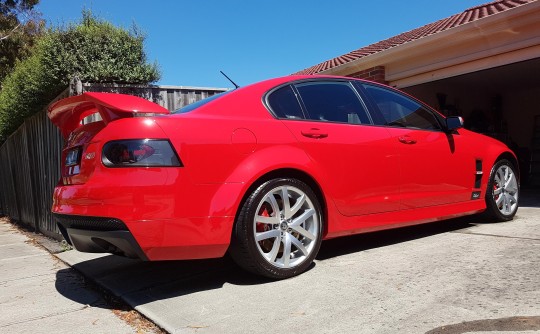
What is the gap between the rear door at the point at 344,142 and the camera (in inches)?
145

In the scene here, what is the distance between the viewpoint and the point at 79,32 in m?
6.38

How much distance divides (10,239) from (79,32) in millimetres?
4300

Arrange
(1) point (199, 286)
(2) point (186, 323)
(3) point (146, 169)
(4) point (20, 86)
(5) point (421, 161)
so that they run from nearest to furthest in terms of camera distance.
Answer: (2) point (186, 323), (3) point (146, 169), (1) point (199, 286), (5) point (421, 161), (4) point (20, 86)

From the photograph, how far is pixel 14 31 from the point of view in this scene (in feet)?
76.0

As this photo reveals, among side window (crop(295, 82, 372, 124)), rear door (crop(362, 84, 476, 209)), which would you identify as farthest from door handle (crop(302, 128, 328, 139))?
rear door (crop(362, 84, 476, 209))

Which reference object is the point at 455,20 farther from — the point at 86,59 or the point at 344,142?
the point at 86,59

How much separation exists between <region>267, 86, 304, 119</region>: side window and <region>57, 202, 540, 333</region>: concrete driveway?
A: 126 centimetres

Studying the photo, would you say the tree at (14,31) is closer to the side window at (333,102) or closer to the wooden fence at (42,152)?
the wooden fence at (42,152)

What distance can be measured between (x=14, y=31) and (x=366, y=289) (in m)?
25.4

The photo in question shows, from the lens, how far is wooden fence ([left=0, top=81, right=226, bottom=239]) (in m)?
6.50

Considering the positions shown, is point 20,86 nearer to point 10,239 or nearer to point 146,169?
point 10,239

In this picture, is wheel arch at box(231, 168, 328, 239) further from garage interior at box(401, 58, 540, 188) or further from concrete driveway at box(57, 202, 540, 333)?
garage interior at box(401, 58, 540, 188)

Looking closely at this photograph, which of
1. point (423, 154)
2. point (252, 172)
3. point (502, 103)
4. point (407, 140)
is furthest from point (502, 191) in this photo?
point (502, 103)

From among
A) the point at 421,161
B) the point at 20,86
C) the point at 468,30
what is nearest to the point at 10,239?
the point at 20,86
